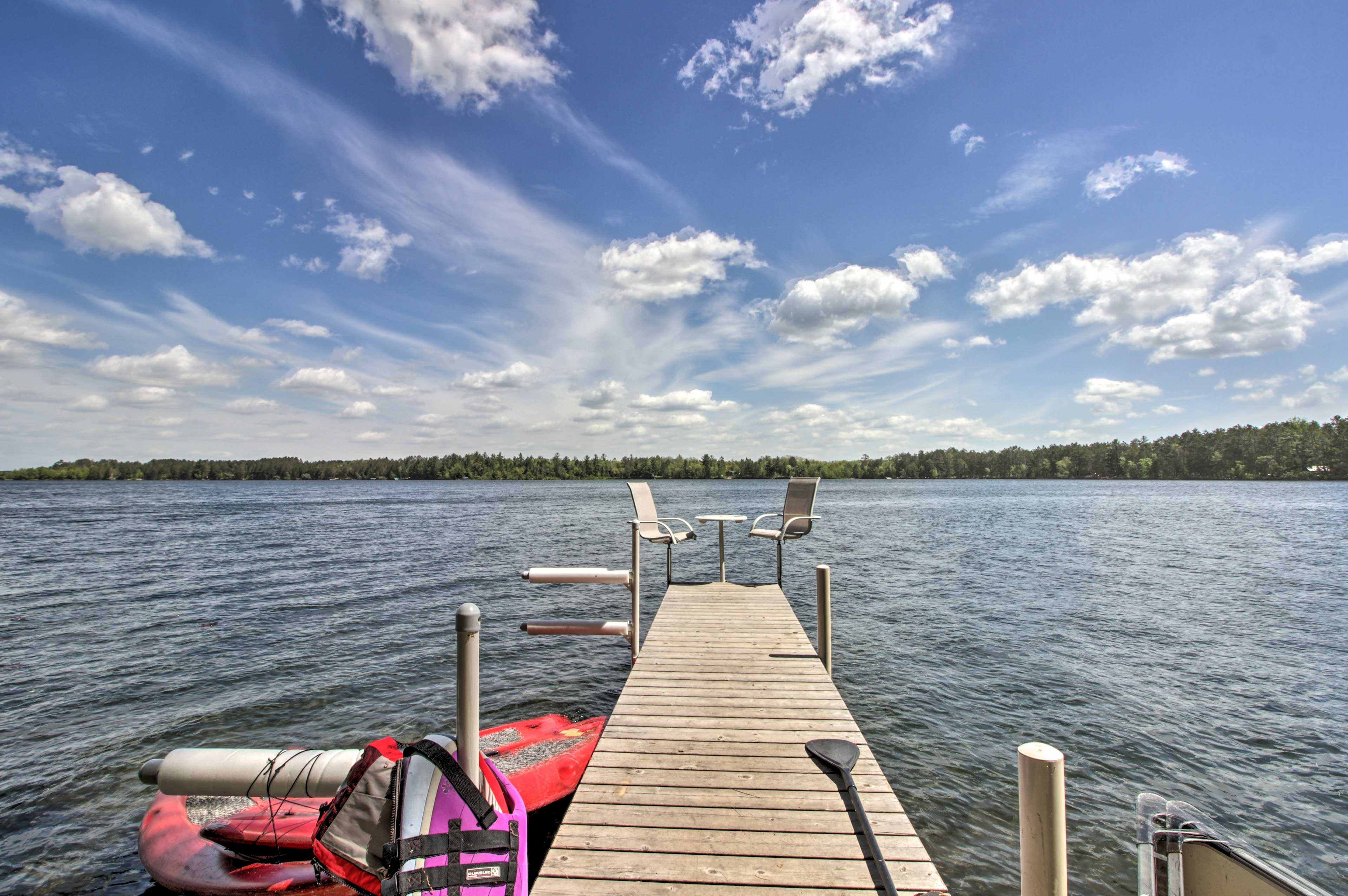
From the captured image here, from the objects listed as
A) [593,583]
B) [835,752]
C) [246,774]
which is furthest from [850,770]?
[246,774]

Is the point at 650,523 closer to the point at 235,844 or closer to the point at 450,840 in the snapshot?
the point at 235,844

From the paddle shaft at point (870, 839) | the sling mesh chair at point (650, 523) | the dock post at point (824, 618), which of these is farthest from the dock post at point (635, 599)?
the paddle shaft at point (870, 839)

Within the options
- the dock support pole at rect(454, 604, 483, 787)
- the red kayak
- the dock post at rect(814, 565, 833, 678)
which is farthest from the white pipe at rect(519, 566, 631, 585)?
the dock support pole at rect(454, 604, 483, 787)

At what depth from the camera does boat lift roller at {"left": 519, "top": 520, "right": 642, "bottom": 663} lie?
5.28 m

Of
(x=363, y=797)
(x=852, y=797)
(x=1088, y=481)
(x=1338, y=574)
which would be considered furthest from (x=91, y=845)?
(x=1088, y=481)

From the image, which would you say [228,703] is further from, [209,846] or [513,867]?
[513,867]

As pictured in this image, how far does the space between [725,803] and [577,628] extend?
3058 mm

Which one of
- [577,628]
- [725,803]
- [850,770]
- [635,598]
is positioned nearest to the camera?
[725,803]

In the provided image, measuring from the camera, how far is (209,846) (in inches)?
150

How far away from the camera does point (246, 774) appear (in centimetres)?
299

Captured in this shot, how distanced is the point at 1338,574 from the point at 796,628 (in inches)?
783

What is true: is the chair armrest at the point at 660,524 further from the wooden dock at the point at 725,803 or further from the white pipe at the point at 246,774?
the white pipe at the point at 246,774

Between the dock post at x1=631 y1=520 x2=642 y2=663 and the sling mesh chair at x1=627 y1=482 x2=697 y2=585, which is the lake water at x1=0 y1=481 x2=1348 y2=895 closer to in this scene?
the dock post at x1=631 y1=520 x2=642 y2=663

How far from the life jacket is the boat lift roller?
7.74 ft
